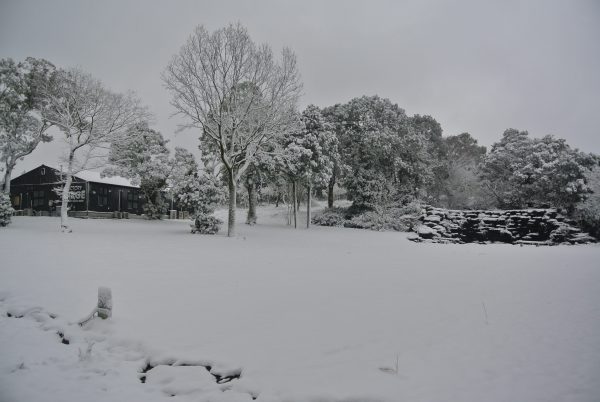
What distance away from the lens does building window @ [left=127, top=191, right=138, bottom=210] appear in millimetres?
34219

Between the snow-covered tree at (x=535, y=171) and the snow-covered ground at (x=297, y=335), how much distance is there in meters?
15.8

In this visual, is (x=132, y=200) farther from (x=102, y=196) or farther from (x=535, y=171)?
(x=535, y=171)

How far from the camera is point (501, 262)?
10.8 m

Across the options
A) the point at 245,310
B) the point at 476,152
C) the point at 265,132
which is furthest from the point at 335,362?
the point at 476,152

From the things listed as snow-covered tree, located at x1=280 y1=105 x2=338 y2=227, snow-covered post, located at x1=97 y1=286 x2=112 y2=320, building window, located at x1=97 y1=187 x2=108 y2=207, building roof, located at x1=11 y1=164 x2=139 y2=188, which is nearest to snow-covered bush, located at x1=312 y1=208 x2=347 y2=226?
snow-covered tree, located at x1=280 y1=105 x2=338 y2=227

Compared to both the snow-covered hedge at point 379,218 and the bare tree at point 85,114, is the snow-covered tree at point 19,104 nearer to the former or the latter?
the bare tree at point 85,114

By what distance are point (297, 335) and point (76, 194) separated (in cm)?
3331

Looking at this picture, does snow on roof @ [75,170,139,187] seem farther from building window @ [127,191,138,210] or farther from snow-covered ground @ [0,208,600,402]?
snow-covered ground @ [0,208,600,402]

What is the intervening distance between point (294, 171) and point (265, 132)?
5.79m

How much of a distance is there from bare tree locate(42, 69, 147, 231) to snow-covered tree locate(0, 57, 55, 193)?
360 centimetres

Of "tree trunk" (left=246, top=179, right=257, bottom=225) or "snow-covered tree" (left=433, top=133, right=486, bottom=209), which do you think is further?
"snow-covered tree" (left=433, top=133, right=486, bottom=209)

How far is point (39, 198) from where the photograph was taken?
32.0 m

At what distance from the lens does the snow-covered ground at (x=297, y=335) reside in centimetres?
343

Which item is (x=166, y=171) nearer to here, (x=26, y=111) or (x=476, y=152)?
(x=26, y=111)
